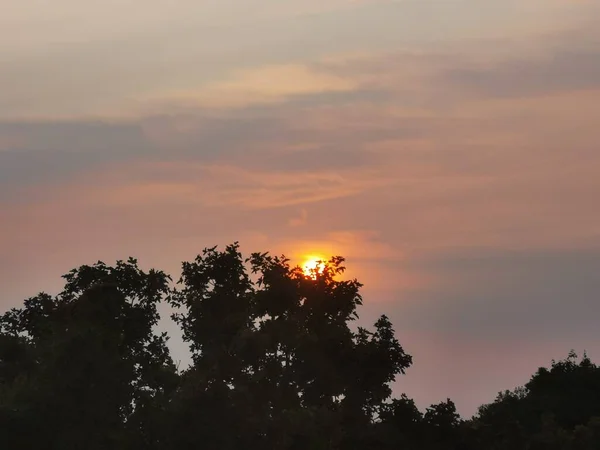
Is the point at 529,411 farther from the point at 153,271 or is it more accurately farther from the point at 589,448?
the point at 153,271

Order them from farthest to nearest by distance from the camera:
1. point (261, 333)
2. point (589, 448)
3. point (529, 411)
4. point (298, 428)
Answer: point (529, 411) → point (589, 448) → point (261, 333) → point (298, 428)

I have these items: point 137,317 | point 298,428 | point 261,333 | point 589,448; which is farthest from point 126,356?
point 589,448

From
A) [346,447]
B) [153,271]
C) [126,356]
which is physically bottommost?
[346,447]

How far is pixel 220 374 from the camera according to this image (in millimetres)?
83688

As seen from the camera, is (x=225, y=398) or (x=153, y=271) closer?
(x=225, y=398)

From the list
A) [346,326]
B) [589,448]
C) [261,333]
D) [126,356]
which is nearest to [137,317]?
[126,356]

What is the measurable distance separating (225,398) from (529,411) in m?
43.7

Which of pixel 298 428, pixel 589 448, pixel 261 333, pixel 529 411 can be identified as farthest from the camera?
pixel 529 411

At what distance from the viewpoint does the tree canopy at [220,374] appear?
258 feet

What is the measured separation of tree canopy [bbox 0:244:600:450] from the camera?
78562 millimetres

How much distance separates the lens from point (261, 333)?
8394 centimetres

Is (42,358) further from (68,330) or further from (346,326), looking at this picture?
(346,326)

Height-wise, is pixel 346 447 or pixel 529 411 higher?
pixel 529 411

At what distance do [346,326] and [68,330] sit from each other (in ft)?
62.0
